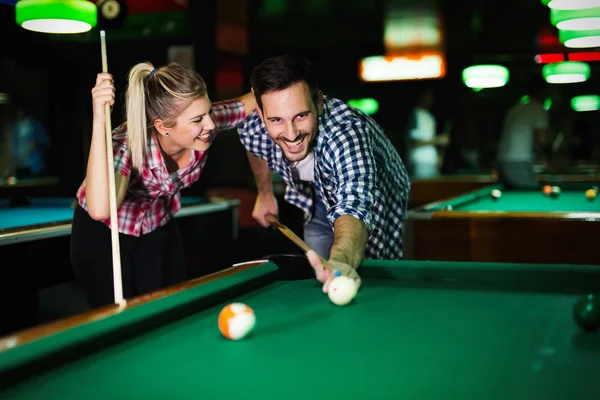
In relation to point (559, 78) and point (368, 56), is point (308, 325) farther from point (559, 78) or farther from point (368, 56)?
point (368, 56)

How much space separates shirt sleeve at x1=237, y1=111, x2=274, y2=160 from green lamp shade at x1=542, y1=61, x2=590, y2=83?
5.59 meters

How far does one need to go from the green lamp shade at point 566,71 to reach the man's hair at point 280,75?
5816 millimetres

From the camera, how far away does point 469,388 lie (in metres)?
0.96

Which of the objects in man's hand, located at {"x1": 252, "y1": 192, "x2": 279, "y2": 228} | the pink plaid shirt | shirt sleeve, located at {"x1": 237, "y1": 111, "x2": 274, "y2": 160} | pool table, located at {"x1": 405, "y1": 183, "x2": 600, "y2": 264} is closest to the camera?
the pink plaid shirt

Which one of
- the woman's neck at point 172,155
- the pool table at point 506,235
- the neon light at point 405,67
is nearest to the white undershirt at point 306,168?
the woman's neck at point 172,155

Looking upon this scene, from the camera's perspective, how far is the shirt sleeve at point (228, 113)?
2.36 metres

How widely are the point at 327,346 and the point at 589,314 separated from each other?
0.50m

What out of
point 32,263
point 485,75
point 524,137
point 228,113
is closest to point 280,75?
point 228,113

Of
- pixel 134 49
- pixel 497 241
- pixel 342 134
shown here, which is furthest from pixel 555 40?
pixel 342 134

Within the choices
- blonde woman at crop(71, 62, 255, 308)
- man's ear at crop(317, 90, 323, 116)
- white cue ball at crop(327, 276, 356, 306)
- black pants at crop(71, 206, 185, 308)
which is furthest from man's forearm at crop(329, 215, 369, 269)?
black pants at crop(71, 206, 185, 308)

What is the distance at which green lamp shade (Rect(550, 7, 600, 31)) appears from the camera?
3651 mm

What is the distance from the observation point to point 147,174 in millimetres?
2146

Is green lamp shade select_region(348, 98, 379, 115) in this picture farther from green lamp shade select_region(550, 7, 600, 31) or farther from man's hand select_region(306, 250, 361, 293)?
man's hand select_region(306, 250, 361, 293)

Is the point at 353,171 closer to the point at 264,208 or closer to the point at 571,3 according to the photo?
the point at 264,208
